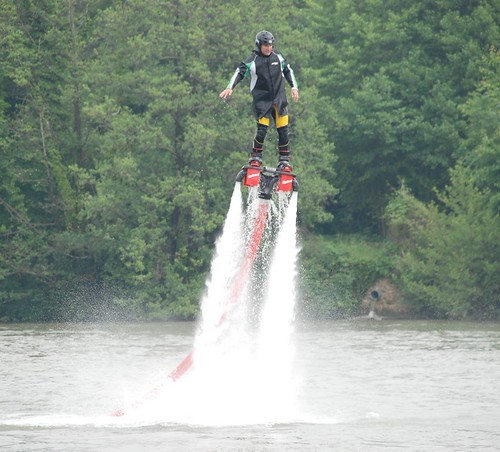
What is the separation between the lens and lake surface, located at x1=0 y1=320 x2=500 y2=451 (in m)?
34.7

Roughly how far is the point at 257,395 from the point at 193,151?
27.5m

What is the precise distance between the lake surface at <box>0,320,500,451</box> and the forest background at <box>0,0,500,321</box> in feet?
26.0

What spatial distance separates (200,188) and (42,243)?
7953mm

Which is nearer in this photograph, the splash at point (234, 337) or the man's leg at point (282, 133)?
the man's leg at point (282, 133)

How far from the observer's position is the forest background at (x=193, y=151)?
67.1 m

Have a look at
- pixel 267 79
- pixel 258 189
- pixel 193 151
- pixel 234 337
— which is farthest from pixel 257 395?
pixel 193 151

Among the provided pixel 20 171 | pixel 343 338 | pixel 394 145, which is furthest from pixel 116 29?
pixel 343 338

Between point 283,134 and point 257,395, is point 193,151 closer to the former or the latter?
point 257,395

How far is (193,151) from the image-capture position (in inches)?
2657

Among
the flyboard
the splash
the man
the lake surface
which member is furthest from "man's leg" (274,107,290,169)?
the lake surface

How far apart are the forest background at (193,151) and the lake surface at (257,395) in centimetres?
791

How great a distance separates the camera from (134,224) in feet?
228

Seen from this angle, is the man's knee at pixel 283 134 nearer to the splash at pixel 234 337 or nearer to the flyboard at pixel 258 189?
the flyboard at pixel 258 189

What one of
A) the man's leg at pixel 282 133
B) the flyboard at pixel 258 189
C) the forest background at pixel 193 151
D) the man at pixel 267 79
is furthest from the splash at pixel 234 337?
the forest background at pixel 193 151
